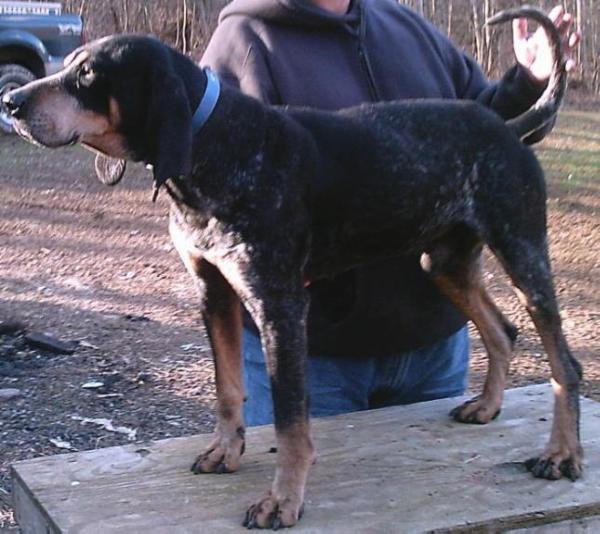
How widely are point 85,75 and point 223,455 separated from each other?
1140 millimetres

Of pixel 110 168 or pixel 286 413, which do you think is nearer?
pixel 286 413

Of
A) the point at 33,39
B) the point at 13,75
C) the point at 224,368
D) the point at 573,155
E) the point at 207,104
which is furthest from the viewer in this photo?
the point at 33,39

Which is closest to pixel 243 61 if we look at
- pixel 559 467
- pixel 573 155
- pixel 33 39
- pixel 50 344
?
Answer: pixel 559 467

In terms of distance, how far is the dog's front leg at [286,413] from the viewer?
282 centimetres

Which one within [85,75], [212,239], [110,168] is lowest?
[212,239]

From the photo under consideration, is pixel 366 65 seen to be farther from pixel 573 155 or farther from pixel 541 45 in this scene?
pixel 573 155

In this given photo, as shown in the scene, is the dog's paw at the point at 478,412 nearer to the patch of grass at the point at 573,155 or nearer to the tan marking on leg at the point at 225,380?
the tan marking on leg at the point at 225,380

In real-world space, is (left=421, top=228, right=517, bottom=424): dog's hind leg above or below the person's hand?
below

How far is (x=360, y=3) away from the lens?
3629 millimetres

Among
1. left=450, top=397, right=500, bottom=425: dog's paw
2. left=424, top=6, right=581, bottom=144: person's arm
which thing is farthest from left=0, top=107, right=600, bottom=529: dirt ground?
left=424, top=6, right=581, bottom=144: person's arm

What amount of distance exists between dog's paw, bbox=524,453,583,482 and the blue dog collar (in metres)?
1.36

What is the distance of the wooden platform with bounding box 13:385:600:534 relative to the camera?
9.56 feet

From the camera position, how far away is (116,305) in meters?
7.66

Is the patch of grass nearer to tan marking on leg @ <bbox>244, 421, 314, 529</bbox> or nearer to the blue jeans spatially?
the blue jeans
